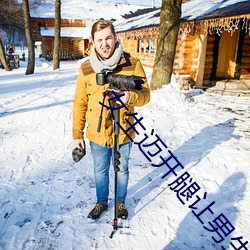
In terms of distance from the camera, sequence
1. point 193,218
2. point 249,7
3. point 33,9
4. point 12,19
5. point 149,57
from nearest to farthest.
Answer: point 193,218 < point 249,7 < point 149,57 < point 12,19 < point 33,9

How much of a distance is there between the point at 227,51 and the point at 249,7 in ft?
12.8

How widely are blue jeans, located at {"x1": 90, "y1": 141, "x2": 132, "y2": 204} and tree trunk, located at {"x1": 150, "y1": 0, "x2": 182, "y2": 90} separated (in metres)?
5.40

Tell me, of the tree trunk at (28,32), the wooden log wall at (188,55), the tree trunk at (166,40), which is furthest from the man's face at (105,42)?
the tree trunk at (28,32)

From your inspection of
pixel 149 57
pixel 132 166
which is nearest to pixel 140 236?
pixel 132 166

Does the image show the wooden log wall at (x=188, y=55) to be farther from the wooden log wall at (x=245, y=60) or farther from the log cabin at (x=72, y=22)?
the log cabin at (x=72, y=22)

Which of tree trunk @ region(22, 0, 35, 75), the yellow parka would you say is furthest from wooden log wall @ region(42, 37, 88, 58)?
the yellow parka

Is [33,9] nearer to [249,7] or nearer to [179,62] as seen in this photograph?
[179,62]

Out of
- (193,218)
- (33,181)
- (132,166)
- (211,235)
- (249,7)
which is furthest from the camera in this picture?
(249,7)

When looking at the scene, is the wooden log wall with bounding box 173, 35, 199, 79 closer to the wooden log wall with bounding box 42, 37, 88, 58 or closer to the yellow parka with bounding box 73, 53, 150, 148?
the yellow parka with bounding box 73, 53, 150, 148

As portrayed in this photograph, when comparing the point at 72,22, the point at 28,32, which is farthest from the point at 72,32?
the point at 28,32

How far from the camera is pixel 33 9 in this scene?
105 ft

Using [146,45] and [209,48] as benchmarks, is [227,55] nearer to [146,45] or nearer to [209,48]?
[209,48]

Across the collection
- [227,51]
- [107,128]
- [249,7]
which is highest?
[249,7]

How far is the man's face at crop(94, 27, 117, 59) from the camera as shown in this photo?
6.07 feet
